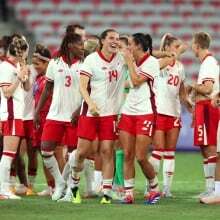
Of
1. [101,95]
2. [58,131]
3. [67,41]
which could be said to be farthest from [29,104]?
[101,95]

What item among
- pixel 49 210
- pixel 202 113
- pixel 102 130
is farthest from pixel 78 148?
pixel 202 113

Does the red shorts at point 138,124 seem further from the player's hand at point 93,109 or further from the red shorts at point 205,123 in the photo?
the red shorts at point 205,123

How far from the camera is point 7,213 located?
10.3 m

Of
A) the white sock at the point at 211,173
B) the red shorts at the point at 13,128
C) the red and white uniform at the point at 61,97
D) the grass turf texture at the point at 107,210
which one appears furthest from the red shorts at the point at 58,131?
the white sock at the point at 211,173

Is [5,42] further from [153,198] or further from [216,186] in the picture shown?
[216,186]

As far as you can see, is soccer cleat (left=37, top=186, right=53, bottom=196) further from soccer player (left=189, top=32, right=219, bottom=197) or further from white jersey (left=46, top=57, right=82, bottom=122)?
soccer player (left=189, top=32, right=219, bottom=197)

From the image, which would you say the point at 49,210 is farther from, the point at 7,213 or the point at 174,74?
the point at 174,74

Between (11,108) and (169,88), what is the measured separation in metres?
2.21

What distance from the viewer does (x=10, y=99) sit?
12000 millimetres

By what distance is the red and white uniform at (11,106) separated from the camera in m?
11.9

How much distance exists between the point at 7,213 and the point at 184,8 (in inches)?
666

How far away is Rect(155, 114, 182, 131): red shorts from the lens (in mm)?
12828

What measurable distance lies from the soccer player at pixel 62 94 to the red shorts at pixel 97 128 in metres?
0.36

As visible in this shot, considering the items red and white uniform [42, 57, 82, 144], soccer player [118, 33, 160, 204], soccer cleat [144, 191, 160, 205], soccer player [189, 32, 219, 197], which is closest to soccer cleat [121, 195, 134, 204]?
soccer player [118, 33, 160, 204]
